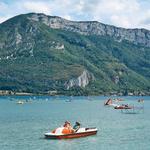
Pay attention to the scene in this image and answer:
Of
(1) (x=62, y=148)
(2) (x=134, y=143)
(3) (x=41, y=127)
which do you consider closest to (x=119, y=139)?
(2) (x=134, y=143)

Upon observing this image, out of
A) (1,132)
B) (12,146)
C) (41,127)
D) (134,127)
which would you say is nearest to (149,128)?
(134,127)

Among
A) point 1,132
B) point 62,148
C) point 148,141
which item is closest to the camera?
point 62,148

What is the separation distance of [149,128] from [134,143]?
32.5 m

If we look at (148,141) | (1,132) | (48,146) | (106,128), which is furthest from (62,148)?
(106,128)

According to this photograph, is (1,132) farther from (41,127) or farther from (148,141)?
(148,141)

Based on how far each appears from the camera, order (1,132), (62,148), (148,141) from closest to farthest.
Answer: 1. (62,148)
2. (148,141)
3. (1,132)

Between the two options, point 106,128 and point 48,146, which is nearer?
point 48,146

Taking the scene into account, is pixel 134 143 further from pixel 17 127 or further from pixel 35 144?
pixel 17 127

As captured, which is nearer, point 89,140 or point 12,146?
point 12,146

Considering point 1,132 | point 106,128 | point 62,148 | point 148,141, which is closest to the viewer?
point 62,148

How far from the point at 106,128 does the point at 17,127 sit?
2299 centimetres

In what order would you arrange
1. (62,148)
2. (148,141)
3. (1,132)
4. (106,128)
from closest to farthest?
(62,148)
(148,141)
(1,132)
(106,128)

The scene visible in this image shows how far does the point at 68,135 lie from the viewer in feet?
347

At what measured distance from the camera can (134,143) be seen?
97938mm
